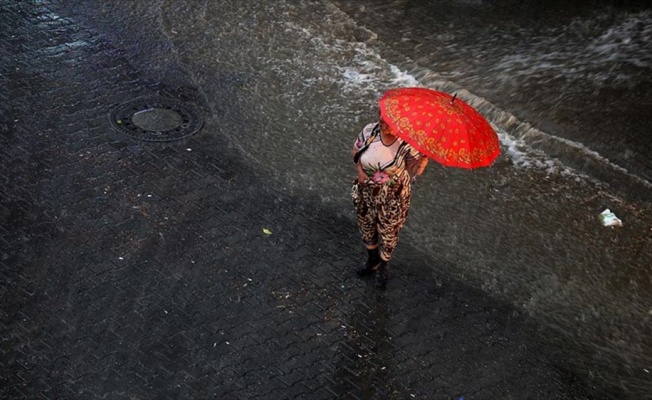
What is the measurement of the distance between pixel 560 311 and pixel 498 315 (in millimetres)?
555

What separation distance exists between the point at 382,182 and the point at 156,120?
3.56m

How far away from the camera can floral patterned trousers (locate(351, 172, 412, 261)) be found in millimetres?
6375

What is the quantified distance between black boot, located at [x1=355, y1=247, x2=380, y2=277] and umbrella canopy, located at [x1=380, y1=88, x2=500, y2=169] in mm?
1491

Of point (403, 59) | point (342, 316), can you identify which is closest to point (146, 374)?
point (342, 316)

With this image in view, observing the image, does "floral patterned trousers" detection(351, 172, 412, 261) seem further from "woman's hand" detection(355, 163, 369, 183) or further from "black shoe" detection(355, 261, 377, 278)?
"black shoe" detection(355, 261, 377, 278)

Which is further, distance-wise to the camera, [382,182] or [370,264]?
[370,264]

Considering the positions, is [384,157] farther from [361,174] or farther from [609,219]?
[609,219]

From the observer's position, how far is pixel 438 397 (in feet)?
20.1

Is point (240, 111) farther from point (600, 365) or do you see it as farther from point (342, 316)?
point (600, 365)

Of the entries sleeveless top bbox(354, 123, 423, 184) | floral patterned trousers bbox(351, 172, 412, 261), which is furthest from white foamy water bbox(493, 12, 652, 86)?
sleeveless top bbox(354, 123, 423, 184)

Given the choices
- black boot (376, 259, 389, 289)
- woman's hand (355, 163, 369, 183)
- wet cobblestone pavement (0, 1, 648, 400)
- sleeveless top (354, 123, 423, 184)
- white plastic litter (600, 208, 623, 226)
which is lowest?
white plastic litter (600, 208, 623, 226)

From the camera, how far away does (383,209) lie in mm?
6508

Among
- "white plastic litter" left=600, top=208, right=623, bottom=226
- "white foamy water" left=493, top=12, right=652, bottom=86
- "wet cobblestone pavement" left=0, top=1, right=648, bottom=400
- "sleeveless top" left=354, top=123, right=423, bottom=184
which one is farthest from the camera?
"white foamy water" left=493, top=12, right=652, bottom=86

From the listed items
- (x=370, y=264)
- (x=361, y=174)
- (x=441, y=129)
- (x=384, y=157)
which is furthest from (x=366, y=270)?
(x=441, y=129)
